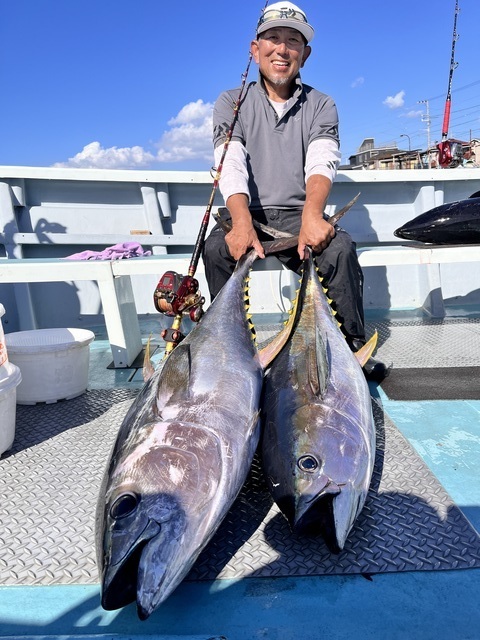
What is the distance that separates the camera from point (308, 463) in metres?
1.32

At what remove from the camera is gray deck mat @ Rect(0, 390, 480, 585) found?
131 centimetres

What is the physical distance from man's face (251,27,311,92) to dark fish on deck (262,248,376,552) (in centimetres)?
185

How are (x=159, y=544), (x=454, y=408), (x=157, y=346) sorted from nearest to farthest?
(x=159, y=544), (x=454, y=408), (x=157, y=346)

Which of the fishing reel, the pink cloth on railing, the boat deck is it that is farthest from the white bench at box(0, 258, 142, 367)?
the boat deck

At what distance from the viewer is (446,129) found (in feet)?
21.0

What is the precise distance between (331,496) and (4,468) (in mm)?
1389

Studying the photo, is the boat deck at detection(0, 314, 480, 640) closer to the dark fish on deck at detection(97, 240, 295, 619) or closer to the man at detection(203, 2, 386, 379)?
the dark fish on deck at detection(97, 240, 295, 619)

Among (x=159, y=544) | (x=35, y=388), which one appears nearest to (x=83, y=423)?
(x=35, y=388)

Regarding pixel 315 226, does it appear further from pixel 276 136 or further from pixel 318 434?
pixel 318 434

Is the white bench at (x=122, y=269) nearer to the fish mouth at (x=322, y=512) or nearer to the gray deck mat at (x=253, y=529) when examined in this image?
the gray deck mat at (x=253, y=529)

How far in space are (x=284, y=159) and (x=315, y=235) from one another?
0.86m

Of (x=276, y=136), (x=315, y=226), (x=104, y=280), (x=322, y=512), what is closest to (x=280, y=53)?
(x=276, y=136)

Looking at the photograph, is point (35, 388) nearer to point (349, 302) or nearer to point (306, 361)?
point (306, 361)

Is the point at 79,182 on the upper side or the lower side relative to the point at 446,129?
lower
